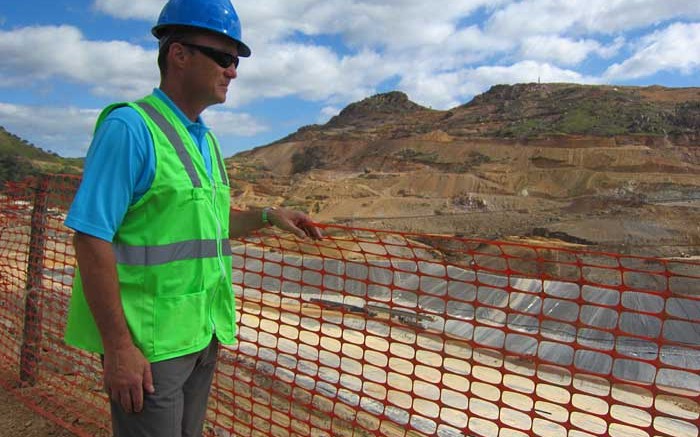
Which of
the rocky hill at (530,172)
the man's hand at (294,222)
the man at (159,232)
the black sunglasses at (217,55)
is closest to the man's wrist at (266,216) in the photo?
the man's hand at (294,222)

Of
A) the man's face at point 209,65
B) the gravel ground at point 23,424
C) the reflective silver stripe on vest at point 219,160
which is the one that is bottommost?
the gravel ground at point 23,424

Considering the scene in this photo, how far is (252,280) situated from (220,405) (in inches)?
A: 535

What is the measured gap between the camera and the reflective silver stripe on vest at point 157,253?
1627 millimetres

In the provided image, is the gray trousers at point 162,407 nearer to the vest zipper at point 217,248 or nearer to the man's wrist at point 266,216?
the vest zipper at point 217,248

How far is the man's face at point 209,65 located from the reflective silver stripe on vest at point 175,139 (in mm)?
177

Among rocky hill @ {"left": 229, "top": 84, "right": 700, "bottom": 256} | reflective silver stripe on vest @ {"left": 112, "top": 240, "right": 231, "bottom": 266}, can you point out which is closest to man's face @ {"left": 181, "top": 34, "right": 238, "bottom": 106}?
reflective silver stripe on vest @ {"left": 112, "top": 240, "right": 231, "bottom": 266}

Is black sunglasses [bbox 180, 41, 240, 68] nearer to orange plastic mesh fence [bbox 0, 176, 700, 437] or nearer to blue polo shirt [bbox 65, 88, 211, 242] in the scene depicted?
blue polo shirt [bbox 65, 88, 211, 242]

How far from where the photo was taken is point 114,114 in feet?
5.13

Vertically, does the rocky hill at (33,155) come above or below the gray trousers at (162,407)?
above

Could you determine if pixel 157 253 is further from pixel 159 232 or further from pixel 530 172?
pixel 530 172

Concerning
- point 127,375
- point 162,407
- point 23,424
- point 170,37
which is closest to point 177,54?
point 170,37

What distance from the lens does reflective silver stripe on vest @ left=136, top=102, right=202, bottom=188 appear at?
1.66 metres

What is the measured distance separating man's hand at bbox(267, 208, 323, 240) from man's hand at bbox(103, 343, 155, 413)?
89 centimetres

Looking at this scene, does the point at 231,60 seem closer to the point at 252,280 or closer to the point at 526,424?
the point at 526,424
